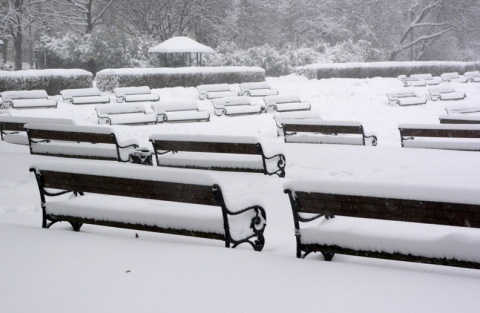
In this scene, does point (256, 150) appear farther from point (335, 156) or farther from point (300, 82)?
point (300, 82)

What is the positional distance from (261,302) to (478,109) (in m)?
17.3

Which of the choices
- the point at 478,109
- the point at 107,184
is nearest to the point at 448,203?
the point at 107,184

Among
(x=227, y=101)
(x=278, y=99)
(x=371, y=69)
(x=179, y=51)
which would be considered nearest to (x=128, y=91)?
(x=227, y=101)

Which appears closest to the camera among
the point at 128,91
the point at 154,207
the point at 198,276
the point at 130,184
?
the point at 198,276

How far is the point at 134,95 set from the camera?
20.4 m

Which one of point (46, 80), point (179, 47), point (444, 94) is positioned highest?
point (179, 47)

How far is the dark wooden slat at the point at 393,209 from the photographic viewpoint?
12.9 ft

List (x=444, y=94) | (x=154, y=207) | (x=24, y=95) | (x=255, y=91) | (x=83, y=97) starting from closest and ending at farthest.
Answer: (x=154, y=207), (x=24, y=95), (x=83, y=97), (x=255, y=91), (x=444, y=94)

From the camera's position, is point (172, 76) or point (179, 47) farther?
point (179, 47)

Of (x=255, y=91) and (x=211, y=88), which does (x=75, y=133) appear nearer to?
(x=211, y=88)

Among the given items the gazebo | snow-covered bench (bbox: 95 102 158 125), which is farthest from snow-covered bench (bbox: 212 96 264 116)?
the gazebo

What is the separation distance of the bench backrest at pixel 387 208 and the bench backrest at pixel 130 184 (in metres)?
0.75

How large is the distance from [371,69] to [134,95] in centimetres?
1440

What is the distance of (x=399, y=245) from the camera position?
4.22 meters
